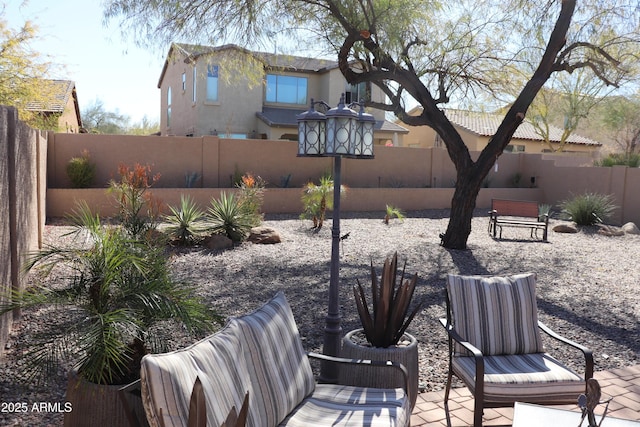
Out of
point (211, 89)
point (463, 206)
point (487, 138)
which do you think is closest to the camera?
point (463, 206)

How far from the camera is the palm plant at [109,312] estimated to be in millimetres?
2668

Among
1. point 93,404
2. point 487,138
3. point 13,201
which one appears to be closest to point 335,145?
point 93,404

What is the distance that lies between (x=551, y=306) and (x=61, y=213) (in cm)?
1150

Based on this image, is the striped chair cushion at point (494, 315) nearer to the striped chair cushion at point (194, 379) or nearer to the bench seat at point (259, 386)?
the bench seat at point (259, 386)

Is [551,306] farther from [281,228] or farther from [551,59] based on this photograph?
Answer: [281,228]

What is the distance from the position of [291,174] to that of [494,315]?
13.5 m

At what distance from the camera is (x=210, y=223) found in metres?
10.4

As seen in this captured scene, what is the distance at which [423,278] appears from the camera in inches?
322

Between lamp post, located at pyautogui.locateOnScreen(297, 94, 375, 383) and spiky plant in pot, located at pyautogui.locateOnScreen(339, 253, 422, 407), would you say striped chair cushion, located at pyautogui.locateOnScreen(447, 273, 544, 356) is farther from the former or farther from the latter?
lamp post, located at pyautogui.locateOnScreen(297, 94, 375, 383)

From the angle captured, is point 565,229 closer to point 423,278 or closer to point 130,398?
point 423,278

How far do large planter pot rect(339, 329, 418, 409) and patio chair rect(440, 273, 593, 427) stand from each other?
360 millimetres

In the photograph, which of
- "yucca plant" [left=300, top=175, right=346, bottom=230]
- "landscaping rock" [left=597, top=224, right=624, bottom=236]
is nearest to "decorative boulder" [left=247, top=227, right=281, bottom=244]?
"yucca plant" [left=300, top=175, right=346, bottom=230]

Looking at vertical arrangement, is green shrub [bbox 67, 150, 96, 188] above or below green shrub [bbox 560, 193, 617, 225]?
above

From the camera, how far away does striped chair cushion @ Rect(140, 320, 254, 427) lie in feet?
6.86
